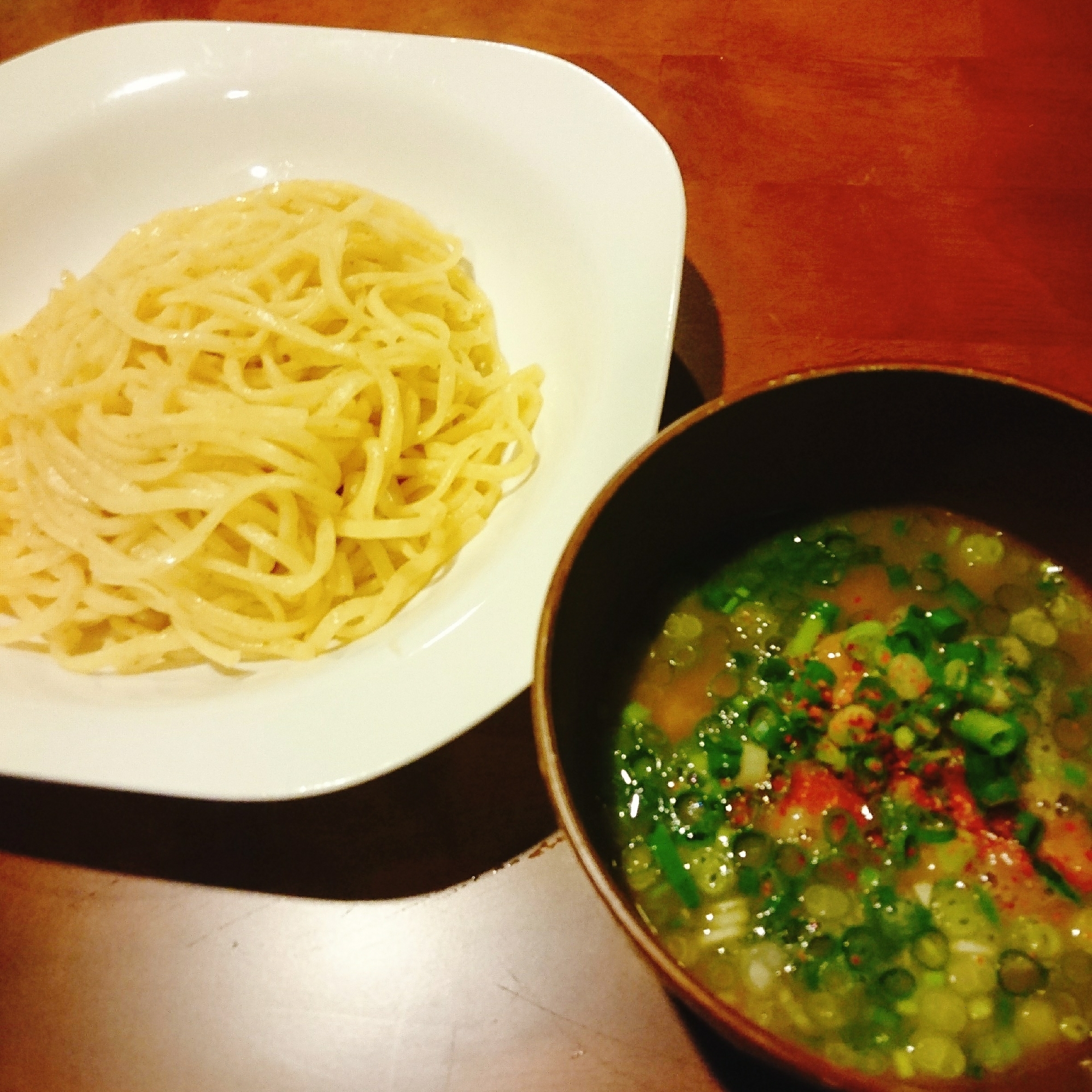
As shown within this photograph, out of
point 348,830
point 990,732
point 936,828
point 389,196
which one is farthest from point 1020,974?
point 389,196

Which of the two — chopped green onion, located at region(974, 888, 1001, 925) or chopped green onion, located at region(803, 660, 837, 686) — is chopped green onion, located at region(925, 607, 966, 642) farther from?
chopped green onion, located at region(974, 888, 1001, 925)

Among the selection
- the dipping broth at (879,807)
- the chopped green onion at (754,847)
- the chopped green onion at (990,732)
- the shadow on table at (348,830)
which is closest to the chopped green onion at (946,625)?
the dipping broth at (879,807)

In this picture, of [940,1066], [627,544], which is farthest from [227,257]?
[940,1066]

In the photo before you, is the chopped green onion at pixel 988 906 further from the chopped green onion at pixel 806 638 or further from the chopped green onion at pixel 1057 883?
the chopped green onion at pixel 806 638

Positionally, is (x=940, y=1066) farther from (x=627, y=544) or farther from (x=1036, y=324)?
(x=1036, y=324)

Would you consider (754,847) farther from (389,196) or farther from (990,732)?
(389,196)
